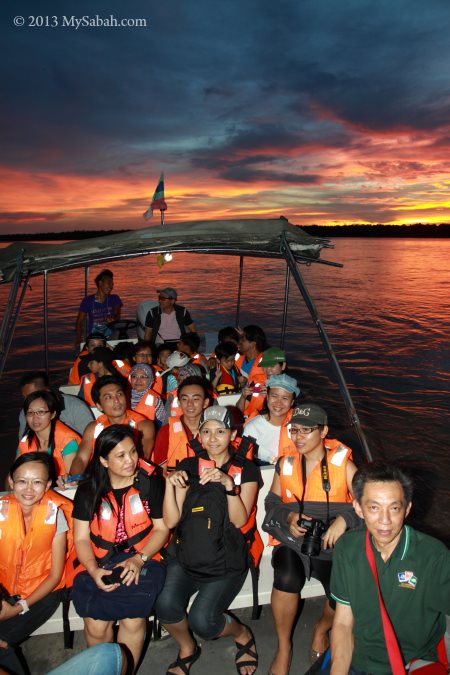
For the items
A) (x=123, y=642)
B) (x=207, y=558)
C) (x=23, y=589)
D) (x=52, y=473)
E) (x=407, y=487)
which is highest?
(x=407, y=487)

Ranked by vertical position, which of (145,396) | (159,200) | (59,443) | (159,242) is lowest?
(59,443)

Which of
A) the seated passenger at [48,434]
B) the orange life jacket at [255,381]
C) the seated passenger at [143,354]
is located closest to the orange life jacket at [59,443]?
the seated passenger at [48,434]

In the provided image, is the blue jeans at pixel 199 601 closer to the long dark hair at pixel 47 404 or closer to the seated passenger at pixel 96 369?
the long dark hair at pixel 47 404

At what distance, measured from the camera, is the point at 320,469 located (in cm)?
344

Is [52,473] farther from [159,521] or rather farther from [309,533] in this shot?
[309,533]

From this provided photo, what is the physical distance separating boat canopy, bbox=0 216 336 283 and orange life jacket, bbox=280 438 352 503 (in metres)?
3.18

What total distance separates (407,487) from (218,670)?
2039 mm

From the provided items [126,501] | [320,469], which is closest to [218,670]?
[126,501]

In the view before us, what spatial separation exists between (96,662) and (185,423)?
2664 mm

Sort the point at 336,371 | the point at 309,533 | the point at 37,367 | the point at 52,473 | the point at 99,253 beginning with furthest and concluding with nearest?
the point at 37,367 → the point at 99,253 → the point at 336,371 → the point at 52,473 → the point at 309,533

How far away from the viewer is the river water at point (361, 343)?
8.45 meters

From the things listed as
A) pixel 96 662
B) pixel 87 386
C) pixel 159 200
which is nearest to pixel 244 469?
pixel 96 662

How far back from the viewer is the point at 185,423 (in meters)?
4.45

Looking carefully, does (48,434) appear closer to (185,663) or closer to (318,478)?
(185,663)
